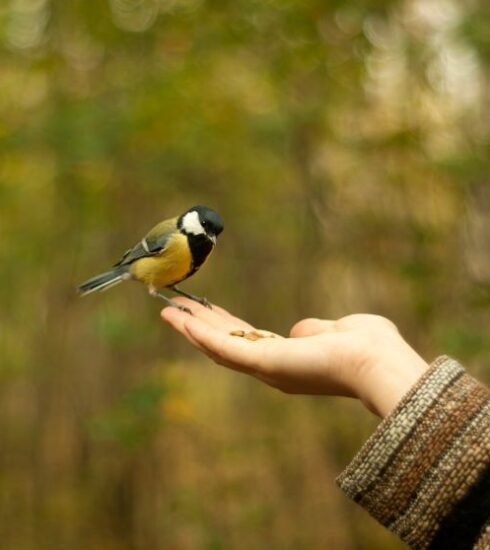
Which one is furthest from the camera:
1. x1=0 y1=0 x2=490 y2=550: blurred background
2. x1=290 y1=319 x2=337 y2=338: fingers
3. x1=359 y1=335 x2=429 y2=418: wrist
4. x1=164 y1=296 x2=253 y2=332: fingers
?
x1=0 y1=0 x2=490 y2=550: blurred background

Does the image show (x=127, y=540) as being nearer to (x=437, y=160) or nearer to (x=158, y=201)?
(x=158, y=201)

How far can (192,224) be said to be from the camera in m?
2.06

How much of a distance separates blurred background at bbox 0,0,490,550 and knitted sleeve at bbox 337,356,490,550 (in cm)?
213

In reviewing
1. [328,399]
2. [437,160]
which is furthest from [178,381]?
[437,160]

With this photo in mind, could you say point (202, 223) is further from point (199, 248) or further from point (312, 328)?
point (312, 328)

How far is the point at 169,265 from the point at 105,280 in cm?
25

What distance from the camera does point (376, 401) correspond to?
3.97 ft

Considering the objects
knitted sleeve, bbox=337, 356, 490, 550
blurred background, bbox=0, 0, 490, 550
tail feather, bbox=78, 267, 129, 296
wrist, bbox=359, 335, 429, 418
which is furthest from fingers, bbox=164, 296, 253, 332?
blurred background, bbox=0, 0, 490, 550

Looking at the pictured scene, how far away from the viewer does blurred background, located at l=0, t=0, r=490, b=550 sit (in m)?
3.65

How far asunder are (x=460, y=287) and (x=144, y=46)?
6.71 ft

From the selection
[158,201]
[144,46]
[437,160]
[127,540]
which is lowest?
[127,540]

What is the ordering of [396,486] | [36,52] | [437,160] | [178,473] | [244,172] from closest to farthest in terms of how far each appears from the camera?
[396,486] → [437,160] → [36,52] → [244,172] → [178,473]

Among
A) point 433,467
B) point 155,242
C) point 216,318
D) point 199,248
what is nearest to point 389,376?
point 433,467

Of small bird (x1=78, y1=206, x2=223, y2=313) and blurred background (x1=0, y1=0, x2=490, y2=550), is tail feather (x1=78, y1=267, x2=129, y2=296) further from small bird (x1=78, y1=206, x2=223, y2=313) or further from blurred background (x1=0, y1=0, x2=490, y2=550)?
blurred background (x1=0, y1=0, x2=490, y2=550)
